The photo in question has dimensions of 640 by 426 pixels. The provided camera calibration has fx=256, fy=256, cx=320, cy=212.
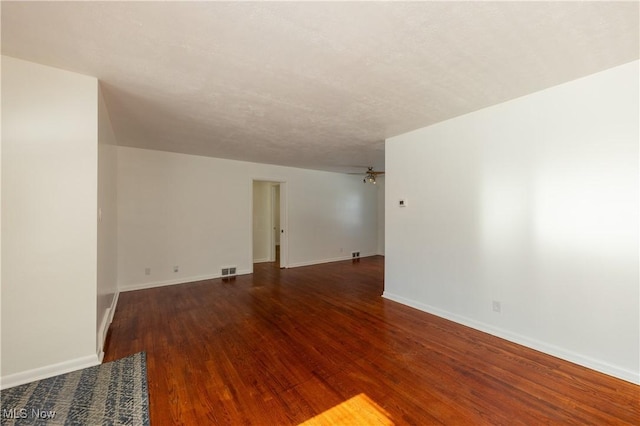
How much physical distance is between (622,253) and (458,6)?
2.39 meters

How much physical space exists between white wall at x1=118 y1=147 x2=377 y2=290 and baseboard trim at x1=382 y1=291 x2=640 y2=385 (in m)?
3.80

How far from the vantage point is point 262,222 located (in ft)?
24.4

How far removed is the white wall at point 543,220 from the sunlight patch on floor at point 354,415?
6.32ft

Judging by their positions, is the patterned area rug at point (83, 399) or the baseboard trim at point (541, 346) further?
the baseboard trim at point (541, 346)

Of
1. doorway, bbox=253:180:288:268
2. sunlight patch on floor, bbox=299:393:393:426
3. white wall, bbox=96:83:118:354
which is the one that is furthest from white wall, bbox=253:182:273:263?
sunlight patch on floor, bbox=299:393:393:426

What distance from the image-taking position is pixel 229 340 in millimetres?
2787

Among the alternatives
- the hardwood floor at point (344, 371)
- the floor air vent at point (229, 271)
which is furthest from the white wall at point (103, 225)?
the floor air vent at point (229, 271)

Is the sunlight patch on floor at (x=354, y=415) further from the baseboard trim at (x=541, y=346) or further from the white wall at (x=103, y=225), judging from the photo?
the white wall at (x=103, y=225)

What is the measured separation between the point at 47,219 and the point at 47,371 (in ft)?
4.07

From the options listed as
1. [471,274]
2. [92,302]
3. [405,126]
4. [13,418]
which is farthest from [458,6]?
[13,418]

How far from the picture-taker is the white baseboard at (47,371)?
198 centimetres

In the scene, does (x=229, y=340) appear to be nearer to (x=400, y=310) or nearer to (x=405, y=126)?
→ (x=400, y=310)

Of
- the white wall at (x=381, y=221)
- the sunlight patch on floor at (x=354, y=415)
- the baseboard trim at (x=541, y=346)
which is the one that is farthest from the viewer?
the white wall at (x=381, y=221)

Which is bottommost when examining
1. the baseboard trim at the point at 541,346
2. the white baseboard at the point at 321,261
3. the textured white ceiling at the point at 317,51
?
the white baseboard at the point at 321,261
